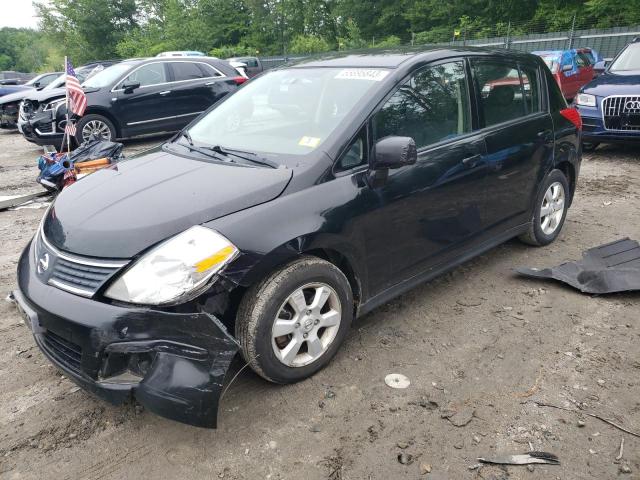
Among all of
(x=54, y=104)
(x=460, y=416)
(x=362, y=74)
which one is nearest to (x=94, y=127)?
(x=54, y=104)

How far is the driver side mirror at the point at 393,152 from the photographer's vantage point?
281cm

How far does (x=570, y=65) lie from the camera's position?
43.4ft

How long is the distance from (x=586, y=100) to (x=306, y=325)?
7236mm

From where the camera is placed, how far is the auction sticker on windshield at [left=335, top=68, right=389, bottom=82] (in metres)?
3.18

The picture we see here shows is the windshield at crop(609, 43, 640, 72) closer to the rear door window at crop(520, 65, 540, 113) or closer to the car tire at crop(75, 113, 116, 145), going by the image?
the rear door window at crop(520, 65, 540, 113)

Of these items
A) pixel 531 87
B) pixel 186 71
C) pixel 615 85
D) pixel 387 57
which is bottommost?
pixel 615 85

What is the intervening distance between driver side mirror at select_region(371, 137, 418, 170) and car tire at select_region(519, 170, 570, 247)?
80.6 inches

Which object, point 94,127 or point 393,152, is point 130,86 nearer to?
point 94,127

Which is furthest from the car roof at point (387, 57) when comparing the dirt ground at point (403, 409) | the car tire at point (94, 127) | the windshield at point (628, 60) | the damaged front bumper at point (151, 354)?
the car tire at point (94, 127)

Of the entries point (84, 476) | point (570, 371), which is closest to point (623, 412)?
point (570, 371)

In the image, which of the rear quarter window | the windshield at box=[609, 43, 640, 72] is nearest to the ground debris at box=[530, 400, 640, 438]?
the rear quarter window

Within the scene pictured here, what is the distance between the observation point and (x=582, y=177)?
286 inches

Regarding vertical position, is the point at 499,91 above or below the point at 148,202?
above

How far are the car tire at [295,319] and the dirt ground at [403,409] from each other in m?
0.17
